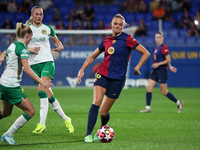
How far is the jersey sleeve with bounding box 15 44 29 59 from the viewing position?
5961 mm

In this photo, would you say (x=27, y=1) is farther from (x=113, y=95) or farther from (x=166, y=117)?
(x=113, y=95)

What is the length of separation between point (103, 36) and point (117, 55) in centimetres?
1357

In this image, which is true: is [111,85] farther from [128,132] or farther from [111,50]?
[128,132]

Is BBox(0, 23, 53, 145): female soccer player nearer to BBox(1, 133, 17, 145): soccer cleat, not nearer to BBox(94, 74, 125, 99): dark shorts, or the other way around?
BBox(1, 133, 17, 145): soccer cleat

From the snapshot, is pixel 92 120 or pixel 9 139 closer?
pixel 9 139

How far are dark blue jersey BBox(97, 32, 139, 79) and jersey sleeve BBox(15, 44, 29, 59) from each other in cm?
145

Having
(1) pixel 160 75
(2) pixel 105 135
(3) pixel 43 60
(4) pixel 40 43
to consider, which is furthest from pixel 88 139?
(1) pixel 160 75

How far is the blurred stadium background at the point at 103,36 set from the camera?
20156 millimetres

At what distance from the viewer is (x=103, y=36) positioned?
2023 cm

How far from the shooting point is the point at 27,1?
25578mm

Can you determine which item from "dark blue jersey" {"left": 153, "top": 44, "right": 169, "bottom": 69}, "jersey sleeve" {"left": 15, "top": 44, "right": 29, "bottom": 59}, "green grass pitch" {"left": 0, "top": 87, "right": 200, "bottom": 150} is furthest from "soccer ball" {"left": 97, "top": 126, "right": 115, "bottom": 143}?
"dark blue jersey" {"left": 153, "top": 44, "right": 169, "bottom": 69}

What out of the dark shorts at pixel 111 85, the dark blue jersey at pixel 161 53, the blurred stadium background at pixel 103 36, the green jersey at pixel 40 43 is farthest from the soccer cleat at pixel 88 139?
the blurred stadium background at pixel 103 36

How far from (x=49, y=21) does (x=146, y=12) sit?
6.31 meters

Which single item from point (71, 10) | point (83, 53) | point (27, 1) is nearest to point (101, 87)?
point (83, 53)
